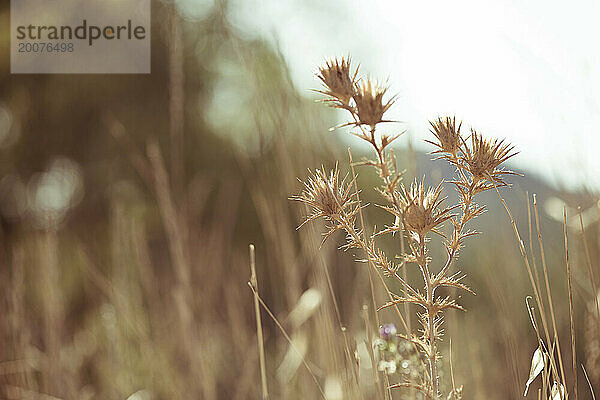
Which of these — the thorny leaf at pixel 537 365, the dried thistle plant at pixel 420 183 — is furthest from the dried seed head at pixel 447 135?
the thorny leaf at pixel 537 365

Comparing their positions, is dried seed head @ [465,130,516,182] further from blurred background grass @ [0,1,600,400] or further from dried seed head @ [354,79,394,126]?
blurred background grass @ [0,1,600,400]

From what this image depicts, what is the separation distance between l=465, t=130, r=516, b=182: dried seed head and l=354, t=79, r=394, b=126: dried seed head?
54 millimetres

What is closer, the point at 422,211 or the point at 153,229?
the point at 422,211

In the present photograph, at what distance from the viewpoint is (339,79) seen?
320 millimetres

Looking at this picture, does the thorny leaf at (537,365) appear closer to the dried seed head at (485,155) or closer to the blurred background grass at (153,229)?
the dried seed head at (485,155)

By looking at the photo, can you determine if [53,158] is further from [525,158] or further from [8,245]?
[525,158]

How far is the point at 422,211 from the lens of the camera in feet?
1.05

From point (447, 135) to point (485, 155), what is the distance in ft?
0.08

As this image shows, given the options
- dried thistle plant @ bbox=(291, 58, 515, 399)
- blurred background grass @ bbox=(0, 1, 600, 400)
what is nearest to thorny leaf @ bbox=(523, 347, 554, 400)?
dried thistle plant @ bbox=(291, 58, 515, 399)

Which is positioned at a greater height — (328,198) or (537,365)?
(328,198)

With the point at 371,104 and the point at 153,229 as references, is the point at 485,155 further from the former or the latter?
the point at 153,229

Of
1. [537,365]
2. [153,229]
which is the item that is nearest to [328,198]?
[537,365]

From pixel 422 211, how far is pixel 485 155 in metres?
0.05

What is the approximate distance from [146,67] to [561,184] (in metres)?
2.02
